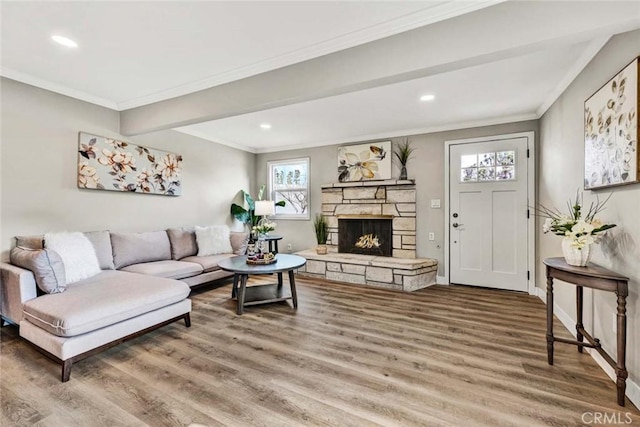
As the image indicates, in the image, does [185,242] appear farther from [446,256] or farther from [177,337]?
[446,256]

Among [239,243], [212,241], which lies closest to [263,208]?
[239,243]

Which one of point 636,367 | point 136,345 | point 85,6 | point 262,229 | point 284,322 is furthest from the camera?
point 262,229

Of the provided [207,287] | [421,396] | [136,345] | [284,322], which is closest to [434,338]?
[421,396]

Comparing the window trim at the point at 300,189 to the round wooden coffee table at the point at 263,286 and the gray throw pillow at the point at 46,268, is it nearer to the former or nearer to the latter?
the round wooden coffee table at the point at 263,286

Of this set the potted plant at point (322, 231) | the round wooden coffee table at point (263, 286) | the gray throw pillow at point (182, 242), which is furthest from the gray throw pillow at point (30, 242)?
the potted plant at point (322, 231)

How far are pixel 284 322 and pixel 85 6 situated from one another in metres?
2.86

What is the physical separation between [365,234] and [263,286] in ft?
6.43

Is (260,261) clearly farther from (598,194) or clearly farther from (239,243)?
(598,194)

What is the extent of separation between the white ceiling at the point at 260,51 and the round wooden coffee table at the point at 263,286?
1908mm

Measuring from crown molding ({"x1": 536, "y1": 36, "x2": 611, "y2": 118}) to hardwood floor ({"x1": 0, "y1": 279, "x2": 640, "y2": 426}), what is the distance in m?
2.32

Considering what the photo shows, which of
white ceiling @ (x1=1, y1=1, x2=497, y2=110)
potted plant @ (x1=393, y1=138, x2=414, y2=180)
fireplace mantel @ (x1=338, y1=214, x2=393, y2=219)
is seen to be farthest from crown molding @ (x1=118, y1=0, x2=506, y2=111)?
fireplace mantel @ (x1=338, y1=214, x2=393, y2=219)

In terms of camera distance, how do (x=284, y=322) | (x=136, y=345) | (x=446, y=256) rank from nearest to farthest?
(x=136, y=345) < (x=284, y=322) < (x=446, y=256)

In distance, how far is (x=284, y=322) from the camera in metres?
2.87

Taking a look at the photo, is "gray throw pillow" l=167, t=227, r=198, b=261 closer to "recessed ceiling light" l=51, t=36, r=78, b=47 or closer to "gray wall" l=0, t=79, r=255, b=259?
"gray wall" l=0, t=79, r=255, b=259
